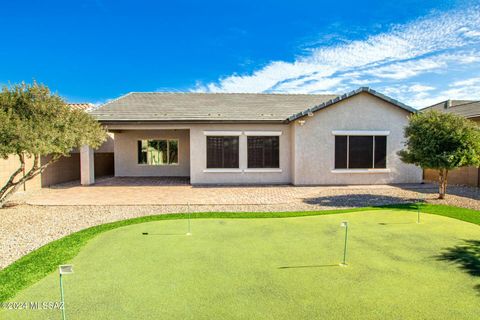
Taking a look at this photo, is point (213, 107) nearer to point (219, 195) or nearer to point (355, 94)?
point (219, 195)

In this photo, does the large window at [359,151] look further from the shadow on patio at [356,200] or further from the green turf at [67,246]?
the green turf at [67,246]

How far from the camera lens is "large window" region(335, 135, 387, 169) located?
53.7 feet

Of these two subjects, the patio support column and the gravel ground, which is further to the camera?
the patio support column

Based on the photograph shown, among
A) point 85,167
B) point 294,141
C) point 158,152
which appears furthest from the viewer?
point 158,152

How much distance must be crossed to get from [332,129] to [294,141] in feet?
7.72

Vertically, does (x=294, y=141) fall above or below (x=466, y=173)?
above

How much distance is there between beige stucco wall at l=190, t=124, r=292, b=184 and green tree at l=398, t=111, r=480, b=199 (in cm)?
699

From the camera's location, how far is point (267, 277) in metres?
4.64

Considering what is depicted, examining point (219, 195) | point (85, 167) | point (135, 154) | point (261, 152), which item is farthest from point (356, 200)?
point (135, 154)

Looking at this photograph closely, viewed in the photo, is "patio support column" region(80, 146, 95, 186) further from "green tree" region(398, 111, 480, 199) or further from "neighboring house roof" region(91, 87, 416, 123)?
"green tree" region(398, 111, 480, 199)

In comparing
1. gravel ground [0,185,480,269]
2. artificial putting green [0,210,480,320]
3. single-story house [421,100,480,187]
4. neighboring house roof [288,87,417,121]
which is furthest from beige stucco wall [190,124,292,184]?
artificial putting green [0,210,480,320]

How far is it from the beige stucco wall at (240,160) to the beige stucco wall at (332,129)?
3.20 feet

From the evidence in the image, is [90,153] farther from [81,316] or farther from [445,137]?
[445,137]

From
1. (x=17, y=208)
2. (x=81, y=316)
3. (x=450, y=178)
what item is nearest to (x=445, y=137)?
(x=450, y=178)
